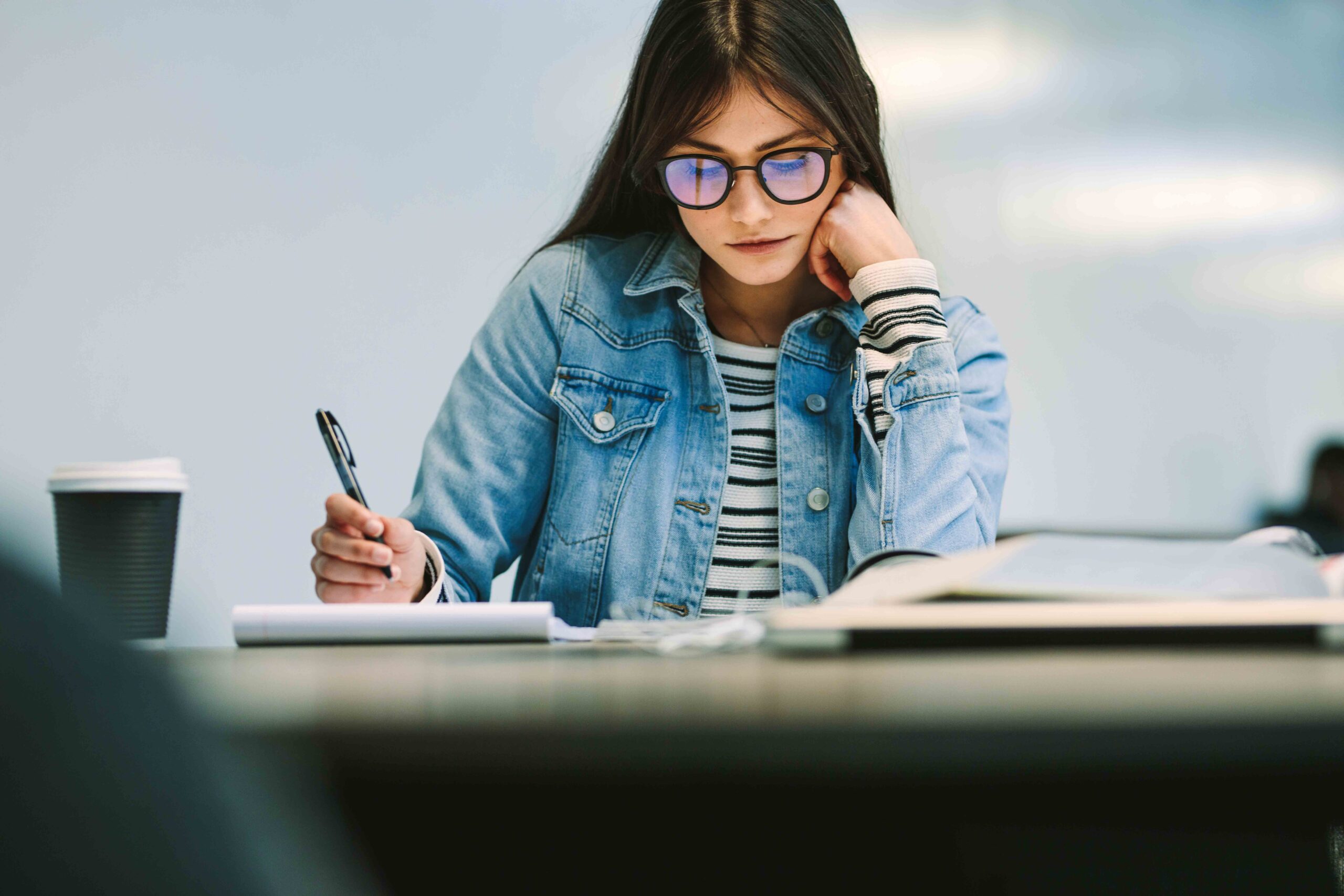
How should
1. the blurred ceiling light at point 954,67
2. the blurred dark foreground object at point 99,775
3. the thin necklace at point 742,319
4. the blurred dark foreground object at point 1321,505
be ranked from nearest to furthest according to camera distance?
the blurred dark foreground object at point 99,775
the thin necklace at point 742,319
the blurred ceiling light at point 954,67
the blurred dark foreground object at point 1321,505

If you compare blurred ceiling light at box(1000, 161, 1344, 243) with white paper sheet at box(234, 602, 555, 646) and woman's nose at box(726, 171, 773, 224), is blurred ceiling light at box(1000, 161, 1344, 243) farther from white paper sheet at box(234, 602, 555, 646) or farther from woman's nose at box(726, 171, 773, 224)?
white paper sheet at box(234, 602, 555, 646)

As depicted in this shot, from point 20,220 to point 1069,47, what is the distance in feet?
9.13

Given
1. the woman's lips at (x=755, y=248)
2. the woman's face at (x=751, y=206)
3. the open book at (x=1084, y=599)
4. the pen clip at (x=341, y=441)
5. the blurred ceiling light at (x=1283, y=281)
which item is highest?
the blurred ceiling light at (x=1283, y=281)

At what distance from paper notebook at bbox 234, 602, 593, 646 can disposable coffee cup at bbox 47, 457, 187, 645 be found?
13 centimetres

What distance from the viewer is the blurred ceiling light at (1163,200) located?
2922mm

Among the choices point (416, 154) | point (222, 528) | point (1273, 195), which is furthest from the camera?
point (1273, 195)

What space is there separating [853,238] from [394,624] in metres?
0.83

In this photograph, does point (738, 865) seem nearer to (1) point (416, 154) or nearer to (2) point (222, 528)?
(2) point (222, 528)

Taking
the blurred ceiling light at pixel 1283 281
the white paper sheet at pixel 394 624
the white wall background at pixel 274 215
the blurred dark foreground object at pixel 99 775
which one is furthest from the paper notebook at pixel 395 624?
the blurred ceiling light at pixel 1283 281

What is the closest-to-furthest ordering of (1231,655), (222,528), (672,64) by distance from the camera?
(1231,655) → (672,64) → (222,528)

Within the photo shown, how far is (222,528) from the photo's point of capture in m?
2.12

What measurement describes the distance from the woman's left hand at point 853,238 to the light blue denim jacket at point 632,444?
52 mm

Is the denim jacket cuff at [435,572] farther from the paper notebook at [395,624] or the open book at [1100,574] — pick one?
the open book at [1100,574]

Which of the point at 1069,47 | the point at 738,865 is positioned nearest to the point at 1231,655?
the point at 738,865
